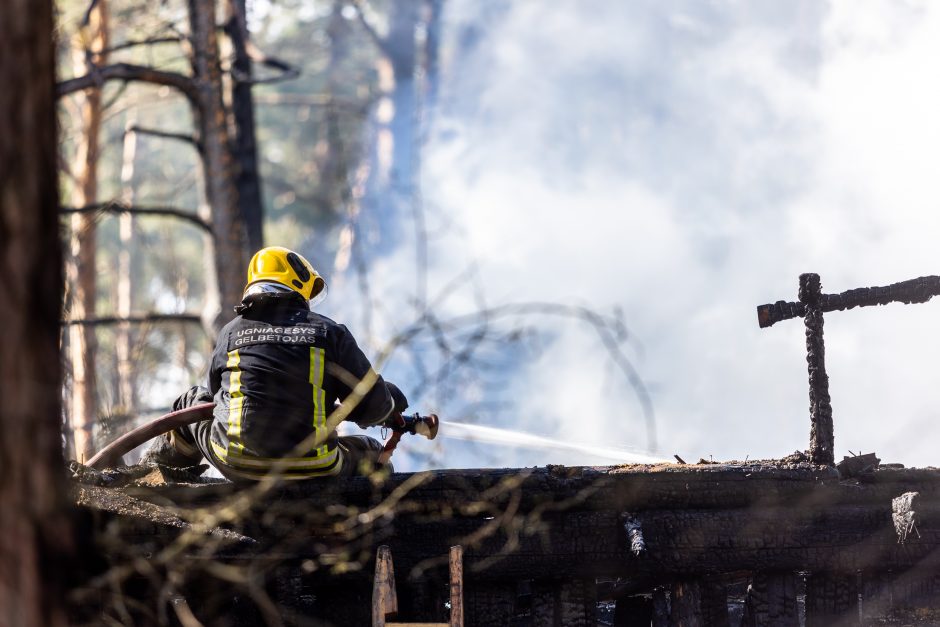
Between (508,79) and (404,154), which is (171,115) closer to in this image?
(404,154)

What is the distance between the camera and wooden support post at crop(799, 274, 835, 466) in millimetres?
5336

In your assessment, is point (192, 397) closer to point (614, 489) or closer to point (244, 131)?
point (614, 489)

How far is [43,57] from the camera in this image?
2.74m

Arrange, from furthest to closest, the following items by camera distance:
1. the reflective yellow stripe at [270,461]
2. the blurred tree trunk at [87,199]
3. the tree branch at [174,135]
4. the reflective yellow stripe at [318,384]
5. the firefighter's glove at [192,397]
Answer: the blurred tree trunk at [87,199] < the tree branch at [174,135] < the firefighter's glove at [192,397] < the reflective yellow stripe at [318,384] < the reflective yellow stripe at [270,461]

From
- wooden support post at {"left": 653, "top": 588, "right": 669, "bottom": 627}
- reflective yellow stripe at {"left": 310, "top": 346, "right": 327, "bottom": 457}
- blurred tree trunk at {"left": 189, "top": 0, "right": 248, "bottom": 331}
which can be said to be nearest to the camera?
wooden support post at {"left": 653, "top": 588, "right": 669, "bottom": 627}

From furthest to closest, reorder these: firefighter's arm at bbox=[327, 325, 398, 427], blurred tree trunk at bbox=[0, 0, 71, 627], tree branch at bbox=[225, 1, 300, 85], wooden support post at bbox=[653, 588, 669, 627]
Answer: tree branch at bbox=[225, 1, 300, 85], firefighter's arm at bbox=[327, 325, 398, 427], wooden support post at bbox=[653, 588, 669, 627], blurred tree trunk at bbox=[0, 0, 71, 627]

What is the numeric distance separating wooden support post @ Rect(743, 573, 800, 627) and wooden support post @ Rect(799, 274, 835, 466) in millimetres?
596

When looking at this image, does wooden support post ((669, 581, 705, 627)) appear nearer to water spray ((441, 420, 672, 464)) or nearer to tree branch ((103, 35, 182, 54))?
water spray ((441, 420, 672, 464))

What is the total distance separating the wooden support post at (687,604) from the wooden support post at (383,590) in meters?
1.27

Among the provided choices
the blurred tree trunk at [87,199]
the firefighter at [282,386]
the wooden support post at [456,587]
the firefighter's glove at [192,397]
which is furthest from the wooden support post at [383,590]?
the blurred tree trunk at [87,199]

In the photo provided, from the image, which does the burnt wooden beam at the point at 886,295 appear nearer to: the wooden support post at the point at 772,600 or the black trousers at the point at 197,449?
the wooden support post at the point at 772,600

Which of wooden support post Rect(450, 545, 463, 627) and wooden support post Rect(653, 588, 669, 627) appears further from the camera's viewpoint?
wooden support post Rect(653, 588, 669, 627)

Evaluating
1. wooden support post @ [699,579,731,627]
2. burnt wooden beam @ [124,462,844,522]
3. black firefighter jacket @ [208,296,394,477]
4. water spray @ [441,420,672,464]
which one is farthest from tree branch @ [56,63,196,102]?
wooden support post @ [699,579,731,627]

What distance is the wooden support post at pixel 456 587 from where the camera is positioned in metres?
4.52
